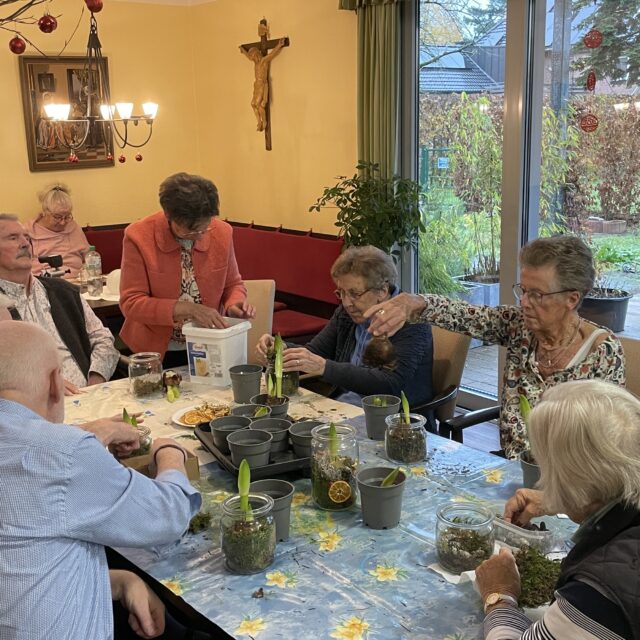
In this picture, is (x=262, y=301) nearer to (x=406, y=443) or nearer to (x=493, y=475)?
(x=406, y=443)

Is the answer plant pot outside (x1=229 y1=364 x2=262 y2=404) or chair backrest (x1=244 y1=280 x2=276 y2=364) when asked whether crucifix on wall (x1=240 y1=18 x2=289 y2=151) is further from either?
plant pot outside (x1=229 y1=364 x2=262 y2=404)

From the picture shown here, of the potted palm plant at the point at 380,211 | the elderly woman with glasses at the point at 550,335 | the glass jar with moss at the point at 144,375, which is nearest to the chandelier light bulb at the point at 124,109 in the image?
the potted palm plant at the point at 380,211

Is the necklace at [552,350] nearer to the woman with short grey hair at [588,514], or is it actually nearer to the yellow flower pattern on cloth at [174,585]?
the woman with short grey hair at [588,514]

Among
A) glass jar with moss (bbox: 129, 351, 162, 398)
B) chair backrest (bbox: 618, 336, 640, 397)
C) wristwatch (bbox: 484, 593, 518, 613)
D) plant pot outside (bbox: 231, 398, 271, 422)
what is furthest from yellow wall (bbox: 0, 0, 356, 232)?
wristwatch (bbox: 484, 593, 518, 613)

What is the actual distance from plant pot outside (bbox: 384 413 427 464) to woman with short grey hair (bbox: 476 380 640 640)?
0.63m

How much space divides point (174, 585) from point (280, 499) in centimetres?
28

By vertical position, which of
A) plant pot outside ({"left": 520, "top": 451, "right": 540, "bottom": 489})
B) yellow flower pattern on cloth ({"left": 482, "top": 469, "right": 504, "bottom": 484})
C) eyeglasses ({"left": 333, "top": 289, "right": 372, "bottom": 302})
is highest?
eyeglasses ({"left": 333, "top": 289, "right": 372, "bottom": 302})

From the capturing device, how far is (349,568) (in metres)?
1.56

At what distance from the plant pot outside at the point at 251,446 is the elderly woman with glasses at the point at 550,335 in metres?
0.73

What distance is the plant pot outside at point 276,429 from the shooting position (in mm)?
2014

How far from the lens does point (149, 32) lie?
248 inches

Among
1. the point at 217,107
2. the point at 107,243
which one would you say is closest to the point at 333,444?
the point at 107,243

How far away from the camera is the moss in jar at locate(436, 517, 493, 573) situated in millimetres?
1533

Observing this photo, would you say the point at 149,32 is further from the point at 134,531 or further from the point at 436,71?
the point at 134,531
